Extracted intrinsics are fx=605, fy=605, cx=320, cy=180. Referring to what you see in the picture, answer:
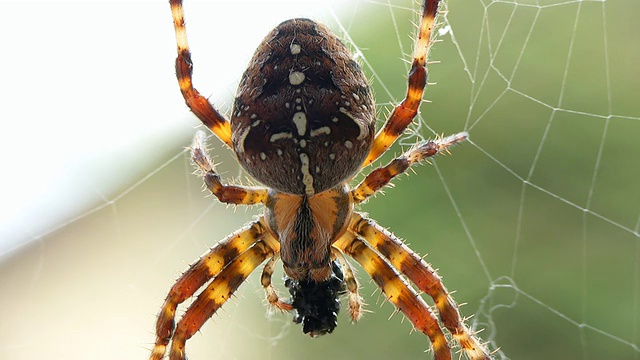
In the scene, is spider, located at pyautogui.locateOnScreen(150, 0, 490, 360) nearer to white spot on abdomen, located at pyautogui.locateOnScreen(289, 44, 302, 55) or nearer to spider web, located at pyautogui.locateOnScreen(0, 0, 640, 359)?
white spot on abdomen, located at pyautogui.locateOnScreen(289, 44, 302, 55)

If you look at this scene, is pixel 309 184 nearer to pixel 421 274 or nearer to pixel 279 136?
pixel 279 136

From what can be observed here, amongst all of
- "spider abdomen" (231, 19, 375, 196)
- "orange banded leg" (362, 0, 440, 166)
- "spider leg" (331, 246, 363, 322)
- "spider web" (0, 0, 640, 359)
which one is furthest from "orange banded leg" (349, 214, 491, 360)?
"spider web" (0, 0, 640, 359)

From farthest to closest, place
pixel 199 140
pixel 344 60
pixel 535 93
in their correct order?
pixel 535 93
pixel 199 140
pixel 344 60

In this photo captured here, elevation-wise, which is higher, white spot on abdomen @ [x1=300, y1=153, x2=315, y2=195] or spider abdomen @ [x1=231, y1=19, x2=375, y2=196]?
spider abdomen @ [x1=231, y1=19, x2=375, y2=196]

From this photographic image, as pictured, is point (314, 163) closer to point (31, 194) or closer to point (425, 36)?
point (425, 36)

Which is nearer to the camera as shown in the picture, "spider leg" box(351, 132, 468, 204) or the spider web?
"spider leg" box(351, 132, 468, 204)

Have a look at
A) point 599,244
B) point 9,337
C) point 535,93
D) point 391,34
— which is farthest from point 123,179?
point 599,244
